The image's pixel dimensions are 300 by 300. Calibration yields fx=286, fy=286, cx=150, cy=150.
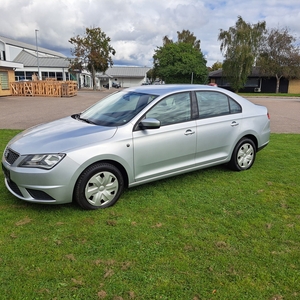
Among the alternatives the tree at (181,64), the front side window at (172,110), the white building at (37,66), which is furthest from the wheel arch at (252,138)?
the white building at (37,66)

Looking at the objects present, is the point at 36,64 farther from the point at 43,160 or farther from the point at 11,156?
the point at 43,160

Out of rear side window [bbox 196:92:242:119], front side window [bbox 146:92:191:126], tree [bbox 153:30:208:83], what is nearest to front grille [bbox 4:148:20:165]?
front side window [bbox 146:92:191:126]

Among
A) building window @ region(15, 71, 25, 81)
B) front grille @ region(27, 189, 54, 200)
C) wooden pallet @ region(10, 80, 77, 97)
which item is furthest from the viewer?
building window @ region(15, 71, 25, 81)

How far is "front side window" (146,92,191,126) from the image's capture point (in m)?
4.22

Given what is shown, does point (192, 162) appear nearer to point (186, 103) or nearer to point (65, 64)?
point (186, 103)

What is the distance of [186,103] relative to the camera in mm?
4570

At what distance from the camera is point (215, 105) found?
16.1 ft

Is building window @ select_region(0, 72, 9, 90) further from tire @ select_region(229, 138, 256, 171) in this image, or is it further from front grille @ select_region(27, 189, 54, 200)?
tire @ select_region(229, 138, 256, 171)

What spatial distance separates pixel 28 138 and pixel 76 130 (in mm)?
658

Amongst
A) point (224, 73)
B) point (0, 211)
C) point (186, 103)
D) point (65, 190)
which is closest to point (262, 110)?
point (186, 103)

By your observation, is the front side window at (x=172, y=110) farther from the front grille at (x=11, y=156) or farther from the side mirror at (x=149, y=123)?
the front grille at (x=11, y=156)

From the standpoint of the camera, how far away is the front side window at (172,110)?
4223mm

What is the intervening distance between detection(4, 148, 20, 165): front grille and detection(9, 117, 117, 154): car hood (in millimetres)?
56

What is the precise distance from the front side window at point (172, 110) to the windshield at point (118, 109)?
172 mm
